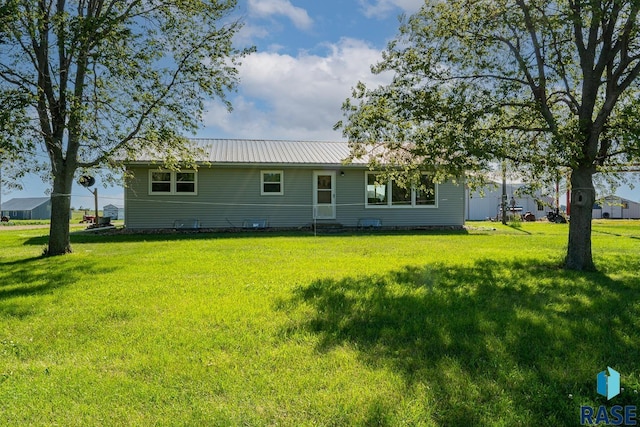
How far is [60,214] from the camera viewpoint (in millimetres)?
8836

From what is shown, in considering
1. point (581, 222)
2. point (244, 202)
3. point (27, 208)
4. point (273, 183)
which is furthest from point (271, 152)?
point (27, 208)

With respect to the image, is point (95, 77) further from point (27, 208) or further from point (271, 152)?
point (27, 208)

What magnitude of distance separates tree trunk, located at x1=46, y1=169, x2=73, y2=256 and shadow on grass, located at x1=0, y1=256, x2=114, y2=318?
52 cm

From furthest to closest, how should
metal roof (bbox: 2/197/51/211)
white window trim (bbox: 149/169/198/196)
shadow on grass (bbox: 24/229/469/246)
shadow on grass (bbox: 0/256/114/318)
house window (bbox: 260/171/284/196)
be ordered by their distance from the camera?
metal roof (bbox: 2/197/51/211)
house window (bbox: 260/171/284/196)
white window trim (bbox: 149/169/198/196)
shadow on grass (bbox: 24/229/469/246)
shadow on grass (bbox: 0/256/114/318)

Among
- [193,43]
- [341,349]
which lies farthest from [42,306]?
[193,43]

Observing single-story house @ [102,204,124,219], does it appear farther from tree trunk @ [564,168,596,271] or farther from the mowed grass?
tree trunk @ [564,168,596,271]

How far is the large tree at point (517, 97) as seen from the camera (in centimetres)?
663


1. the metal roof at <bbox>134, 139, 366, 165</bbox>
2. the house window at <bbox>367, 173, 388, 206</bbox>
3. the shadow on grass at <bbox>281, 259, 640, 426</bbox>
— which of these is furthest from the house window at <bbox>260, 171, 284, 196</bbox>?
the shadow on grass at <bbox>281, 259, 640, 426</bbox>

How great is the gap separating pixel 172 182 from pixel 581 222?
42.8 ft

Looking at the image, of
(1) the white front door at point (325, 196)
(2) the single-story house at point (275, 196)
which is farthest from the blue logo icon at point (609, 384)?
(1) the white front door at point (325, 196)

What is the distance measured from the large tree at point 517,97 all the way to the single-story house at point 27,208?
43270mm

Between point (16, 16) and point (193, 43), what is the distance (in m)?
3.31

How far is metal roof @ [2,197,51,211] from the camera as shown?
41072 millimetres

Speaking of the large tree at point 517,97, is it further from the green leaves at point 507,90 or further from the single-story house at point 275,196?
the single-story house at point 275,196
